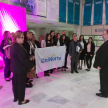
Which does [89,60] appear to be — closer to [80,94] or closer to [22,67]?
[80,94]

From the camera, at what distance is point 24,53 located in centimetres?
215

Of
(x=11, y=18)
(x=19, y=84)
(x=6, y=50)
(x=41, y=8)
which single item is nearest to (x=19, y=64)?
(x=19, y=84)

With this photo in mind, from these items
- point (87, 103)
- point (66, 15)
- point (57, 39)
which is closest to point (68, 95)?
point (87, 103)

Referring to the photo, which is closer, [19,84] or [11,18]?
[19,84]

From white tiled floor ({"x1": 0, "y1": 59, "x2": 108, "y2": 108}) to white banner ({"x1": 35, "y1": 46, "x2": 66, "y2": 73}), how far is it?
1.94ft

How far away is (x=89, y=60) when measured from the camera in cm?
506

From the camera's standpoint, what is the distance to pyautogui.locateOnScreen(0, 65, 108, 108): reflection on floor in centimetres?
245

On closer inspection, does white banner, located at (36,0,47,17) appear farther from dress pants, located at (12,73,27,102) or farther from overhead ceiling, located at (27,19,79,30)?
dress pants, located at (12,73,27,102)

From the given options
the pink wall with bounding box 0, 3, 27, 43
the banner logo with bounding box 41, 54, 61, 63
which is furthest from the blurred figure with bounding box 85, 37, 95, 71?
the pink wall with bounding box 0, 3, 27, 43

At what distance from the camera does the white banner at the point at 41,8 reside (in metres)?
6.20

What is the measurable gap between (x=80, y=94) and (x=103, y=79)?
0.68 meters

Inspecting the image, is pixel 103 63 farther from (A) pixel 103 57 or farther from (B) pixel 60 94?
(B) pixel 60 94

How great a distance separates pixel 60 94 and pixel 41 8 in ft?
16.5

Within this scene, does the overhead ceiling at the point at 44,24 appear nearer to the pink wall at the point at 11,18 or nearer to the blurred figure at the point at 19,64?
the pink wall at the point at 11,18
